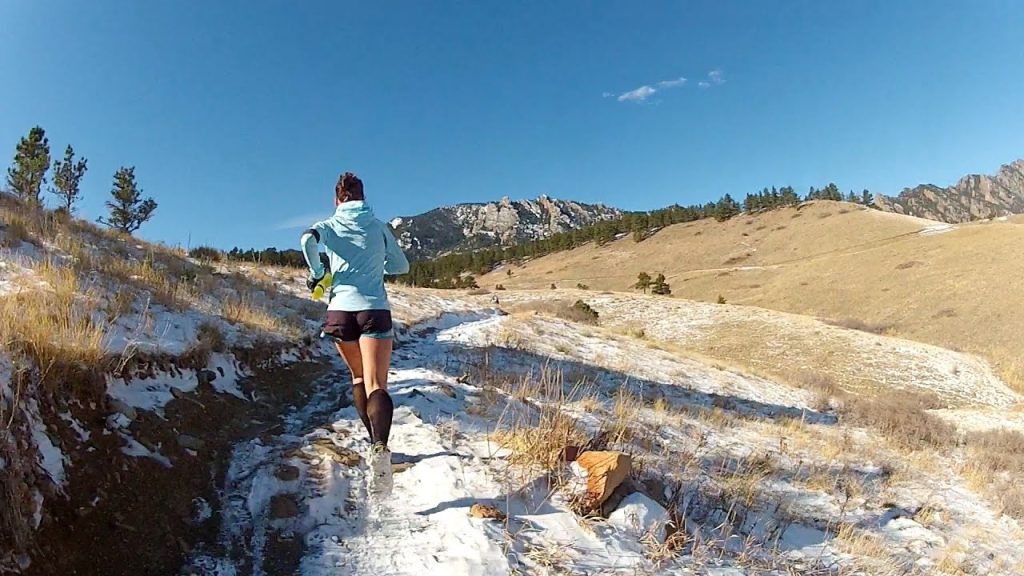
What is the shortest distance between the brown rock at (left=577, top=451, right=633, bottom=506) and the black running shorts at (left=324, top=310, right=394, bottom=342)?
1.77m

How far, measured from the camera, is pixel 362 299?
4121 mm

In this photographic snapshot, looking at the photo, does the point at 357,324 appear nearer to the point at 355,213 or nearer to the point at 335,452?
the point at 355,213

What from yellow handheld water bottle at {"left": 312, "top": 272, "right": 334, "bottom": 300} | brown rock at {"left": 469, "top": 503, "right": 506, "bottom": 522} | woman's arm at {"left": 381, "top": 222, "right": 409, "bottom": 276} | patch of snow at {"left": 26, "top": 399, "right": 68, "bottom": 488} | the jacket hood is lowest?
brown rock at {"left": 469, "top": 503, "right": 506, "bottom": 522}

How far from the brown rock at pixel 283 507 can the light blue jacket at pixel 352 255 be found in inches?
53.5

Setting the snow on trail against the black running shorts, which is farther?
the black running shorts

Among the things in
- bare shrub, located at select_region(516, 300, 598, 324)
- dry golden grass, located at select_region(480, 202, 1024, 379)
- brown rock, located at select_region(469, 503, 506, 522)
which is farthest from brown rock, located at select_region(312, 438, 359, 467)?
dry golden grass, located at select_region(480, 202, 1024, 379)

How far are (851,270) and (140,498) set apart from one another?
62077 mm

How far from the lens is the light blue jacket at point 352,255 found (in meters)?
4.12

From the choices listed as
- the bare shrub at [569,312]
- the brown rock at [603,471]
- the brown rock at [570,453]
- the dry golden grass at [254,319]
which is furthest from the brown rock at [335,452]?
the bare shrub at [569,312]

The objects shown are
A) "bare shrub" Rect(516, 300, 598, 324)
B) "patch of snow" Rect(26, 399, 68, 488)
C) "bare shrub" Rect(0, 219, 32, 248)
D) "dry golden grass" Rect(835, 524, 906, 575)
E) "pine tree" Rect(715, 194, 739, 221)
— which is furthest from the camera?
"pine tree" Rect(715, 194, 739, 221)

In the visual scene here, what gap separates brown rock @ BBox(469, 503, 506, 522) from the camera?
367 cm

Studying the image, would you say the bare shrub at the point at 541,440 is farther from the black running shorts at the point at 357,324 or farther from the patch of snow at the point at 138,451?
the patch of snow at the point at 138,451

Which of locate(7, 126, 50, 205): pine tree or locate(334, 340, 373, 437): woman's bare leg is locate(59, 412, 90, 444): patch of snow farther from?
locate(7, 126, 50, 205): pine tree

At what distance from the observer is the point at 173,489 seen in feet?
12.2
